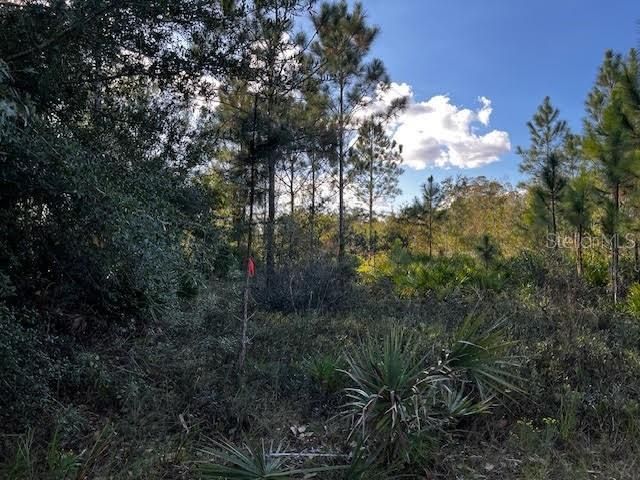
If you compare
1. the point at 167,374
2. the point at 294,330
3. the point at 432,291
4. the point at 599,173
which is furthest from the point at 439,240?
the point at 167,374

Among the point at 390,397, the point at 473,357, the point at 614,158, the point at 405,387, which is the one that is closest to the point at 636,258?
the point at 614,158

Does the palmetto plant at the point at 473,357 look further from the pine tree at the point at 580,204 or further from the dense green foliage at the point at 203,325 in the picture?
the pine tree at the point at 580,204

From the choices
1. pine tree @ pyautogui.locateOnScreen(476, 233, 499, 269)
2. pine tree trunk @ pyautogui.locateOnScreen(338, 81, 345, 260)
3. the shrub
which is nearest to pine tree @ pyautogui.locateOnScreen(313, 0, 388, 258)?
pine tree trunk @ pyautogui.locateOnScreen(338, 81, 345, 260)

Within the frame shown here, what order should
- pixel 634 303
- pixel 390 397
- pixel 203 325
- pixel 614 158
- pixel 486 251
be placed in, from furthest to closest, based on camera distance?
pixel 486 251 < pixel 614 158 < pixel 634 303 < pixel 203 325 < pixel 390 397

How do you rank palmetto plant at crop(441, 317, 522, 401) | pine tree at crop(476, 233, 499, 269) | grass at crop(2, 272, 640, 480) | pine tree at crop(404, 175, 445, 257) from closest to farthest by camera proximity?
1. grass at crop(2, 272, 640, 480)
2. palmetto plant at crop(441, 317, 522, 401)
3. pine tree at crop(476, 233, 499, 269)
4. pine tree at crop(404, 175, 445, 257)

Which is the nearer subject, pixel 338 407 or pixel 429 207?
pixel 338 407

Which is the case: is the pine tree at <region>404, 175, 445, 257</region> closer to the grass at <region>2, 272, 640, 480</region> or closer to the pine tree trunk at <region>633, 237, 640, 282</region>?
the pine tree trunk at <region>633, 237, 640, 282</region>

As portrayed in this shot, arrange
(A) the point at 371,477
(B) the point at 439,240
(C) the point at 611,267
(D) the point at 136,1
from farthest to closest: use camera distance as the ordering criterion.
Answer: (B) the point at 439,240
(C) the point at 611,267
(D) the point at 136,1
(A) the point at 371,477

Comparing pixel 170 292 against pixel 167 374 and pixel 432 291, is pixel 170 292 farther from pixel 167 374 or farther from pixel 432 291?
pixel 432 291

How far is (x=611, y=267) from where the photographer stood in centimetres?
1003

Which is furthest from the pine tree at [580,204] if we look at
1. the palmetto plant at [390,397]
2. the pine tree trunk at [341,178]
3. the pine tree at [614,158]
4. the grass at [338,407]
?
the palmetto plant at [390,397]

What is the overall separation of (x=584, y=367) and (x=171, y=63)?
5936 mm

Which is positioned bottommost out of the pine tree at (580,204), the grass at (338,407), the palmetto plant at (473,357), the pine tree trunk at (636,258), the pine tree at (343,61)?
the grass at (338,407)

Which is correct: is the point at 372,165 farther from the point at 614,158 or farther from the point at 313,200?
the point at 614,158
